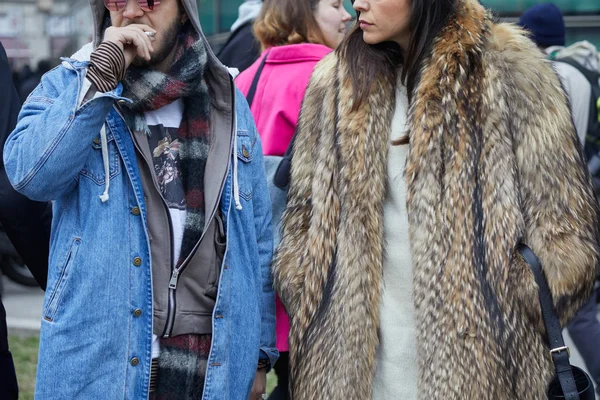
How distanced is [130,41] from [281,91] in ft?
4.25

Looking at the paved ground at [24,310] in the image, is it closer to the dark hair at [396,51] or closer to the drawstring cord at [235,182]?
the dark hair at [396,51]

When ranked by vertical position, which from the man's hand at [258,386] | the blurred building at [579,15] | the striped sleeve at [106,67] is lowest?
the blurred building at [579,15]

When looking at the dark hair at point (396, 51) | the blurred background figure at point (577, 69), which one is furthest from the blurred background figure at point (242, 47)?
the dark hair at point (396, 51)

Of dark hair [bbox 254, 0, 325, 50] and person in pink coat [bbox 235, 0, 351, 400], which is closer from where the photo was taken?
person in pink coat [bbox 235, 0, 351, 400]

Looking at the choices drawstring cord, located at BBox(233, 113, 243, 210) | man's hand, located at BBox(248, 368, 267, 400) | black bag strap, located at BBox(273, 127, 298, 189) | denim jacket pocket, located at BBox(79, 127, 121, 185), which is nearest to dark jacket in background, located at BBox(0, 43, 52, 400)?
denim jacket pocket, located at BBox(79, 127, 121, 185)

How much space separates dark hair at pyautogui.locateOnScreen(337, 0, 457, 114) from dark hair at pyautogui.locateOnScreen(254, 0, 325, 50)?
898mm

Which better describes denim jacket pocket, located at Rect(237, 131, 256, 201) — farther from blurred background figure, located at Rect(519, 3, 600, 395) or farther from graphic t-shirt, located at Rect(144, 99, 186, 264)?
blurred background figure, located at Rect(519, 3, 600, 395)

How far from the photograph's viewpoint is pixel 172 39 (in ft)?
9.70

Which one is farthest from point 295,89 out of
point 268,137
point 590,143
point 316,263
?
point 590,143

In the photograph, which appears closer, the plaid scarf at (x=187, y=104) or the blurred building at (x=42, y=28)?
the plaid scarf at (x=187, y=104)

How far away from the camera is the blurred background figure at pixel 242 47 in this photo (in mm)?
5418

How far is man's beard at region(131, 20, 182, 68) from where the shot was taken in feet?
9.45

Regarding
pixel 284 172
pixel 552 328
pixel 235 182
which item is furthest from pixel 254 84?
pixel 552 328

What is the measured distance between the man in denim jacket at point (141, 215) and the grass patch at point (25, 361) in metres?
3.09
